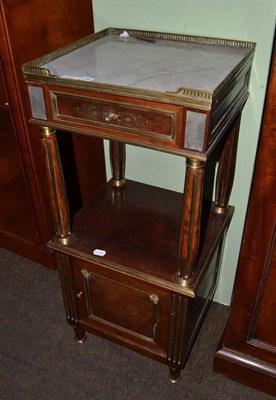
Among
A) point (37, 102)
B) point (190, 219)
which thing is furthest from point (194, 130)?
point (37, 102)

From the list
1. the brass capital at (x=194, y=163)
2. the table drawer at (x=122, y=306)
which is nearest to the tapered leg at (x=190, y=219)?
the brass capital at (x=194, y=163)

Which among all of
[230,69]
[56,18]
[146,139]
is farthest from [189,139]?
[56,18]

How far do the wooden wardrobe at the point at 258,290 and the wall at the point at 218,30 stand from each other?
0.94 feet

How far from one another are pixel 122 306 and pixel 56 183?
0.48m

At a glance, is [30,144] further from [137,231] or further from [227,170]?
[227,170]

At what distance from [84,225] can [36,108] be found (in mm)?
487

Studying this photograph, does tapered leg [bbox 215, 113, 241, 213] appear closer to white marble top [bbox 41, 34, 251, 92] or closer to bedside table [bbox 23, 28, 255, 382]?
bedside table [bbox 23, 28, 255, 382]

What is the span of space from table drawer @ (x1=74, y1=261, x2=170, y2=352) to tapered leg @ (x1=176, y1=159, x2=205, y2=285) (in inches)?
4.9

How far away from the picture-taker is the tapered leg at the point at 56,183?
3.57ft

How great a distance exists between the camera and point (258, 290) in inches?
48.8

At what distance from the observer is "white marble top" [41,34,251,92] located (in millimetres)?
922

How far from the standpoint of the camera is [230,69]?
98 cm

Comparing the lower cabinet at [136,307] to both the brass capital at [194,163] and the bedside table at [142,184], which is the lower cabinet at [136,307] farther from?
the brass capital at [194,163]

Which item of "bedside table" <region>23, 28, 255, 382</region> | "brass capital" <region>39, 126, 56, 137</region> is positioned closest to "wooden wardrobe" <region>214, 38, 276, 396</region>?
"bedside table" <region>23, 28, 255, 382</region>
